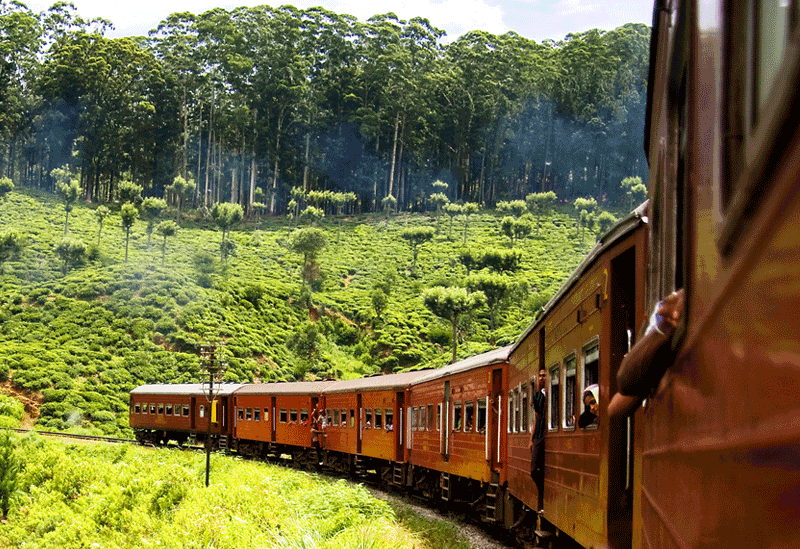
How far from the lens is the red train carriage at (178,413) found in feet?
128

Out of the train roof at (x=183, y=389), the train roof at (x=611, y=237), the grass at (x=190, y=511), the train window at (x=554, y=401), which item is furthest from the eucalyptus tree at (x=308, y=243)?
the train window at (x=554, y=401)

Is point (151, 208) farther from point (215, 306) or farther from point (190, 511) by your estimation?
point (190, 511)

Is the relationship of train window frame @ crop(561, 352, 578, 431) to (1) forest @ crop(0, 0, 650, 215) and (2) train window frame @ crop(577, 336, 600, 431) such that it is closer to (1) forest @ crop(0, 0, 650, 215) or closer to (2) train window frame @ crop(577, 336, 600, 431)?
(2) train window frame @ crop(577, 336, 600, 431)

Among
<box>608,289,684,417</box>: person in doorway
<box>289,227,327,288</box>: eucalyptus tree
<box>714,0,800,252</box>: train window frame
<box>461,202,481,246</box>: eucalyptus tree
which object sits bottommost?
<box>608,289,684,417</box>: person in doorway

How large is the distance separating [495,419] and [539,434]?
18.2ft

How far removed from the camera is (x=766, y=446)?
1358mm

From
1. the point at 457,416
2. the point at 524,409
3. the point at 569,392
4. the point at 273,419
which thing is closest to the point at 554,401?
the point at 569,392

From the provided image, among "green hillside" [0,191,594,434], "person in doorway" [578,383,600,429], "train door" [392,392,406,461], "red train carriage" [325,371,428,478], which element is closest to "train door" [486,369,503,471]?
"red train carriage" [325,371,428,478]

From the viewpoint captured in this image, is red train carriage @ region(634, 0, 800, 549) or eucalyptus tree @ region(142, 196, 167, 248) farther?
eucalyptus tree @ region(142, 196, 167, 248)

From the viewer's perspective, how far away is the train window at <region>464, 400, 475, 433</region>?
16531mm

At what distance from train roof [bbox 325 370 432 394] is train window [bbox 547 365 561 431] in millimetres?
13598

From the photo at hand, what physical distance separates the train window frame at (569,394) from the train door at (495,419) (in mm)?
6753

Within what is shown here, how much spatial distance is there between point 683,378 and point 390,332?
66938 mm

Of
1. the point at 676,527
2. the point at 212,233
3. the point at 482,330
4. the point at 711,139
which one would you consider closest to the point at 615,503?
the point at 676,527
